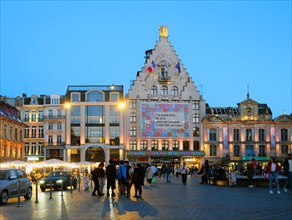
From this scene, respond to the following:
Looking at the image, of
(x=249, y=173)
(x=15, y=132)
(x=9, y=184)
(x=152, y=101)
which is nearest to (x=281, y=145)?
(x=152, y=101)

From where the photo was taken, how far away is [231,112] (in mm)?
89000

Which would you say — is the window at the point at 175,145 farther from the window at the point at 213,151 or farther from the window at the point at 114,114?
the window at the point at 114,114

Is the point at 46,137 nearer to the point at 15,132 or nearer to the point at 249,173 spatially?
the point at 15,132

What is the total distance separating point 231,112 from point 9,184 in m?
69.7

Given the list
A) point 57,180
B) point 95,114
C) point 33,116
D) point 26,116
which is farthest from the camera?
point 26,116

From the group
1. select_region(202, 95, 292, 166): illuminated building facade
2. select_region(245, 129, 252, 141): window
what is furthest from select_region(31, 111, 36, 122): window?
select_region(245, 129, 252, 141): window

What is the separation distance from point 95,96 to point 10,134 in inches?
1066

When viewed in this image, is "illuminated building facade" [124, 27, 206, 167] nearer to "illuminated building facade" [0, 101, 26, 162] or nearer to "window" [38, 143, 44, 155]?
"window" [38, 143, 44, 155]

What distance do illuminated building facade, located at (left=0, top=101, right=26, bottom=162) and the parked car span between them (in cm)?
3241

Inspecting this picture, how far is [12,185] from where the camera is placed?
75.2 ft

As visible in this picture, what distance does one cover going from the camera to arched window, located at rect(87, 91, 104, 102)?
86.6 meters

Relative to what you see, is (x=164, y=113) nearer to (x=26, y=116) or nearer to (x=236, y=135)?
(x=236, y=135)

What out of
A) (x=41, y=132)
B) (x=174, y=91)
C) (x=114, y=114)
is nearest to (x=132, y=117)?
(x=114, y=114)

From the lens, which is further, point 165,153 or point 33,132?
point 33,132
